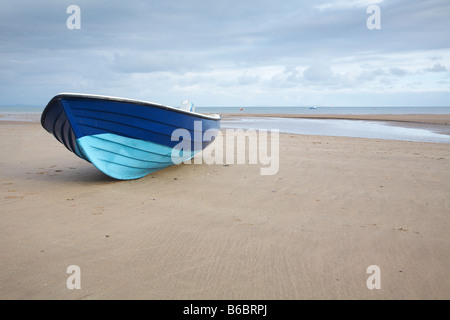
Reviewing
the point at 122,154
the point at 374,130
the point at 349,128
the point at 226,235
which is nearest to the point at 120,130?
the point at 122,154

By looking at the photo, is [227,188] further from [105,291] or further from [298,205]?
[105,291]

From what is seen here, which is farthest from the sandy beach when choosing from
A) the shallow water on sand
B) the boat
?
the shallow water on sand

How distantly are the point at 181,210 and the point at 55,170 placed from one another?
3.25 meters

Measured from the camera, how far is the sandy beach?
2158 mm

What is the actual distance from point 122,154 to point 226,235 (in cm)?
230

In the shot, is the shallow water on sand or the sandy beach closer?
the sandy beach

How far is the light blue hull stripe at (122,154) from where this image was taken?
4.31 metres

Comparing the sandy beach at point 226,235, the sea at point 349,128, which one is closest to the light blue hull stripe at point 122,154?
the sandy beach at point 226,235

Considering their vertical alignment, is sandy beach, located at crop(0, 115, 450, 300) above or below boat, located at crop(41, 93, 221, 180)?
below

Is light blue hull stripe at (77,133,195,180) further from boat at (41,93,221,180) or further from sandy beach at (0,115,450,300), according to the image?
sandy beach at (0,115,450,300)

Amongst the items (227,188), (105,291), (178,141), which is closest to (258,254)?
(105,291)

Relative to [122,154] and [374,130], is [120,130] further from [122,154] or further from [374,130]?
[374,130]

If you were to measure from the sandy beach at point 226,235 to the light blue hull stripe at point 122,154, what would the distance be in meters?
0.21

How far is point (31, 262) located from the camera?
241 cm
